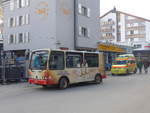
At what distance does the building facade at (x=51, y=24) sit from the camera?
24891 mm

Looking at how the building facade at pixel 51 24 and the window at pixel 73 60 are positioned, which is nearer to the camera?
→ the window at pixel 73 60

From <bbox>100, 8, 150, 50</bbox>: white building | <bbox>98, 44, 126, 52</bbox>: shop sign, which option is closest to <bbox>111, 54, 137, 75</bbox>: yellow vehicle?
<bbox>98, 44, 126, 52</bbox>: shop sign

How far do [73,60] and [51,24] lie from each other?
13.5m

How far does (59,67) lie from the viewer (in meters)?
11.4

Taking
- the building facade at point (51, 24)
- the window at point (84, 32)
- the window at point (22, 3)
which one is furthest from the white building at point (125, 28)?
the window at point (22, 3)

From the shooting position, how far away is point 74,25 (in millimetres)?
27000

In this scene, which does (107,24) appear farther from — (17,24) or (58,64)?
(58,64)

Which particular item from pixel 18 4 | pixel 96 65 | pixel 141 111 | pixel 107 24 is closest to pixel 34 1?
pixel 18 4

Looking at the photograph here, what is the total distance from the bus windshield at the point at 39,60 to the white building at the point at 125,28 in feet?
147

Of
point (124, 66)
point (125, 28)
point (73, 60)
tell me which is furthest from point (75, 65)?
point (125, 28)

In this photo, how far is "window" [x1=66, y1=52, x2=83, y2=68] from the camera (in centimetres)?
1196

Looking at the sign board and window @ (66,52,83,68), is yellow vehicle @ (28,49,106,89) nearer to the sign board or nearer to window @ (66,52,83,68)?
window @ (66,52,83,68)

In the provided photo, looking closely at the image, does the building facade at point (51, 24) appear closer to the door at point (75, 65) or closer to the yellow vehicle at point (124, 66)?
the yellow vehicle at point (124, 66)

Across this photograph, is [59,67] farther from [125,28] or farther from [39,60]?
[125,28]
